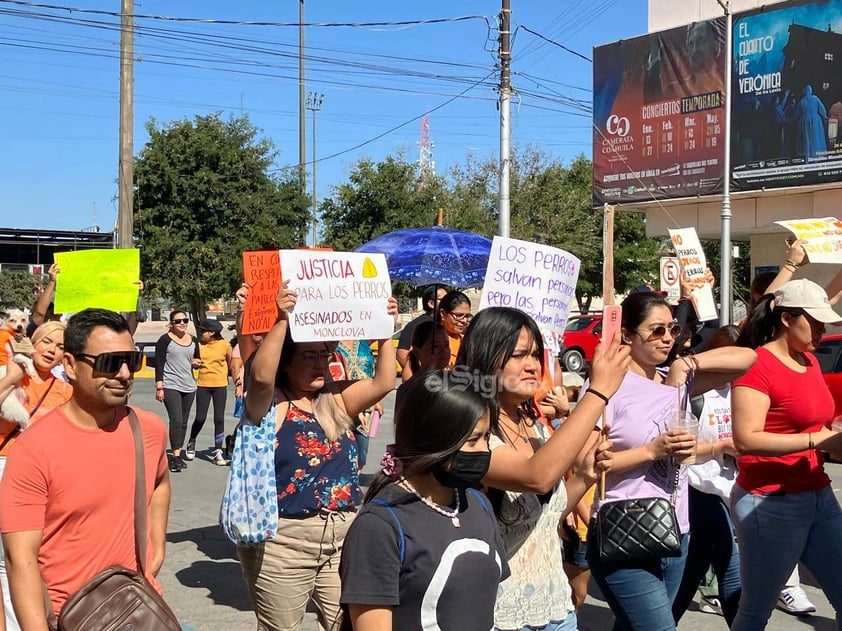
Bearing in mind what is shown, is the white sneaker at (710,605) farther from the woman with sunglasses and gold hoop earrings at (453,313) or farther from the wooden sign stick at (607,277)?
the woman with sunglasses and gold hoop earrings at (453,313)

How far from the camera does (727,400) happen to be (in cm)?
550

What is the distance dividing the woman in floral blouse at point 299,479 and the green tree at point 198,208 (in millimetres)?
23468

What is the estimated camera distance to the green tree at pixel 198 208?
28.0 m

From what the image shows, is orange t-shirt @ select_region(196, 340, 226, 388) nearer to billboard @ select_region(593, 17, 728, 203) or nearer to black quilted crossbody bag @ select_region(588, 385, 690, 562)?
black quilted crossbody bag @ select_region(588, 385, 690, 562)

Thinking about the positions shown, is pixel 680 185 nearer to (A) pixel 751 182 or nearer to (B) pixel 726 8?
(A) pixel 751 182

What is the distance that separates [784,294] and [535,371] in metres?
1.79

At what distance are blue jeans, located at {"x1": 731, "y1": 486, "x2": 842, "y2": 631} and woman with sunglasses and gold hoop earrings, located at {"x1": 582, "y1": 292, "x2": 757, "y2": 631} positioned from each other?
48 cm

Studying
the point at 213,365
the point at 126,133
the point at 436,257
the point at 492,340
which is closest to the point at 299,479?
the point at 492,340

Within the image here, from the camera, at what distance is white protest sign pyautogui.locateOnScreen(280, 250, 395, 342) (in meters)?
4.12

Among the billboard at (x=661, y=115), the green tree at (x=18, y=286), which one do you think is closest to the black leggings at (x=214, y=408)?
the billboard at (x=661, y=115)

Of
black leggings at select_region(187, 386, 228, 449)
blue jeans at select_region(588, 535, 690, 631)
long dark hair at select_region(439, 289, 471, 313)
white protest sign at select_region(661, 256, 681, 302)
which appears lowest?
black leggings at select_region(187, 386, 228, 449)

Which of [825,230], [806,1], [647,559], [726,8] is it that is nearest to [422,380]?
[647,559]

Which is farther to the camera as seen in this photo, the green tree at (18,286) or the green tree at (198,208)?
the green tree at (18,286)

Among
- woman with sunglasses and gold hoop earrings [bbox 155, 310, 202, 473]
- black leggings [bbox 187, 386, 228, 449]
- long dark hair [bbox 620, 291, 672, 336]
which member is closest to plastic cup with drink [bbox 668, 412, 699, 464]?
long dark hair [bbox 620, 291, 672, 336]
